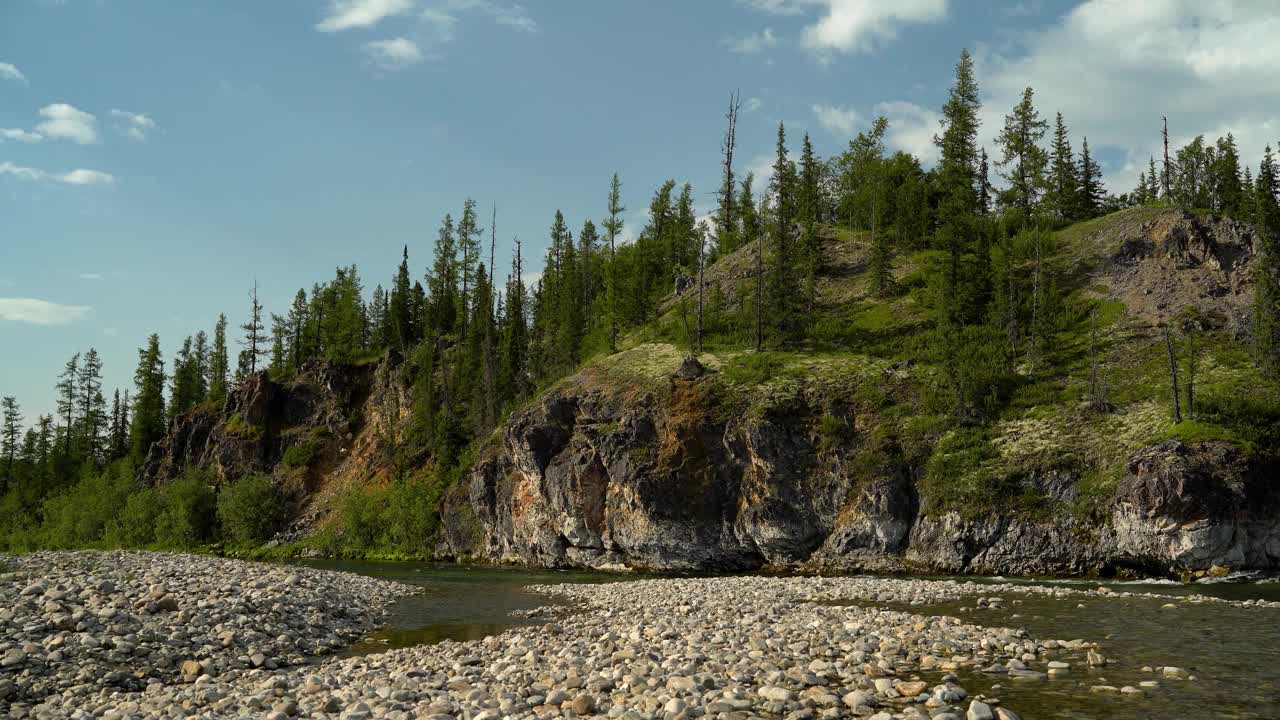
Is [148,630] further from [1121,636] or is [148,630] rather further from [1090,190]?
[1090,190]

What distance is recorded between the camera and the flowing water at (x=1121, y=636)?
11.8m

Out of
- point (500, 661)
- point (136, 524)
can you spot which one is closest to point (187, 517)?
point (136, 524)

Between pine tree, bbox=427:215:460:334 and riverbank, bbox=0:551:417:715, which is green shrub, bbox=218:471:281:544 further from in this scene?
riverbank, bbox=0:551:417:715

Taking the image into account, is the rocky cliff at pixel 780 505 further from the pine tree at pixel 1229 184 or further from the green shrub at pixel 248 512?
the pine tree at pixel 1229 184

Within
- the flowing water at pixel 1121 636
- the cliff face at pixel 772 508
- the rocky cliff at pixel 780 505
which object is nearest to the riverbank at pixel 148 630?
the flowing water at pixel 1121 636

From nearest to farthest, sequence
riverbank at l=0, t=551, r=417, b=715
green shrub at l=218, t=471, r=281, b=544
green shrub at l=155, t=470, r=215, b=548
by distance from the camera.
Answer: riverbank at l=0, t=551, r=417, b=715 → green shrub at l=218, t=471, r=281, b=544 → green shrub at l=155, t=470, r=215, b=548

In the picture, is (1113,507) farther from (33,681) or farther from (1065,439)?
(33,681)

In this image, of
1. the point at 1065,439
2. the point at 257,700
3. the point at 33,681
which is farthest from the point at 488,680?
the point at 1065,439

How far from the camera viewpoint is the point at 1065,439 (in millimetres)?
41375

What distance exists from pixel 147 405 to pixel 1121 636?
12951 centimetres

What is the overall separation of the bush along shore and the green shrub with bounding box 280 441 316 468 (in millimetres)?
68785

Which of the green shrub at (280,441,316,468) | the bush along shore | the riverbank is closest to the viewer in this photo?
the bush along shore

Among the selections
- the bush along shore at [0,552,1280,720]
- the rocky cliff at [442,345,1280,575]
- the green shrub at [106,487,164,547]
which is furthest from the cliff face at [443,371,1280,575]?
the green shrub at [106,487,164,547]

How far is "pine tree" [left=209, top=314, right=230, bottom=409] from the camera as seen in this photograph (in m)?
111
